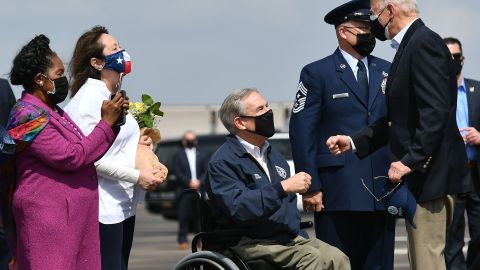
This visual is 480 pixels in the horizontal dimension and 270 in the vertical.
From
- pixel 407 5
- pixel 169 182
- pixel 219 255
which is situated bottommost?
pixel 169 182

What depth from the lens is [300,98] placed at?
824 cm

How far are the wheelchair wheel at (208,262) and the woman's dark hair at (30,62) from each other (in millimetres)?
1412

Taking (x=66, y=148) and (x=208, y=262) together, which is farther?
(x=208, y=262)

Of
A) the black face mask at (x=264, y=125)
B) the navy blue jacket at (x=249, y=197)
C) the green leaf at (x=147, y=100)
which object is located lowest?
the navy blue jacket at (x=249, y=197)

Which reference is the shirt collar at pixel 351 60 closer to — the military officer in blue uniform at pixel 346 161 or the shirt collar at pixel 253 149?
the military officer in blue uniform at pixel 346 161

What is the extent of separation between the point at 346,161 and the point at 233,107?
2.77 feet

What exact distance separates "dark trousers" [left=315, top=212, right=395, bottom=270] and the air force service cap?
4.10ft

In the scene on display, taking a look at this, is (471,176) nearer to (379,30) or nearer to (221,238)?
(379,30)

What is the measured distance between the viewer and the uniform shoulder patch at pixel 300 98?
818 cm

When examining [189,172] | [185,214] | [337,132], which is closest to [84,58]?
[337,132]

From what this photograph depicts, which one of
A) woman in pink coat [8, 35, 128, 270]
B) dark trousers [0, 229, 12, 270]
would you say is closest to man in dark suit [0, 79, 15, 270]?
dark trousers [0, 229, 12, 270]

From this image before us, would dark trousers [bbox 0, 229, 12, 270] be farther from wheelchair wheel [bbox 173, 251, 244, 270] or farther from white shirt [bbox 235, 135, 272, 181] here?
white shirt [bbox 235, 135, 272, 181]

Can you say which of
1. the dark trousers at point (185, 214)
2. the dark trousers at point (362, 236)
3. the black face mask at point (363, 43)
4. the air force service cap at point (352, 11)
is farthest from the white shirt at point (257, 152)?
the dark trousers at point (185, 214)

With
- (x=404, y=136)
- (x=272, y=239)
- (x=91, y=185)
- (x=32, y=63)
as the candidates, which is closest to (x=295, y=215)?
(x=272, y=239)
